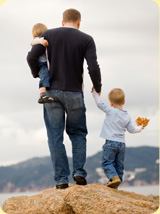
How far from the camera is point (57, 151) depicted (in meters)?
6.54

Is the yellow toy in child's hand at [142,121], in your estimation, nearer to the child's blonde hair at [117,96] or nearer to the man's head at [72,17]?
the child's blonde hair at [117,96]

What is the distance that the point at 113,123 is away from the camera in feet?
22.9

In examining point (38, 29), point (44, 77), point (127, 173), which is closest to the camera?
point (44, 77)

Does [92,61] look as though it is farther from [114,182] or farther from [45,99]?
[114,182]

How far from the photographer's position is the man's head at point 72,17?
21.7ft

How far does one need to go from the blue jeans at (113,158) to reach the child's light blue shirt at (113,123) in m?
0.12

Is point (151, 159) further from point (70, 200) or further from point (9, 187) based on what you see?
point (70, 200)

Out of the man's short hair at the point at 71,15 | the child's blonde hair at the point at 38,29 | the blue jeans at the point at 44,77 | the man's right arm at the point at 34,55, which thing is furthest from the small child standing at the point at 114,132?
the child's blonde hair at the point at 38,29

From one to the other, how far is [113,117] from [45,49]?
179 centimetres

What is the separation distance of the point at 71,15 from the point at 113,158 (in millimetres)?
2731

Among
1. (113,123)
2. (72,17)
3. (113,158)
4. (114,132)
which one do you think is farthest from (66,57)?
(113,158)

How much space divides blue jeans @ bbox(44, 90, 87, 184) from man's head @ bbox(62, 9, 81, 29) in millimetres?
1278

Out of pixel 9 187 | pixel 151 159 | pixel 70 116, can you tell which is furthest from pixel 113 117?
pixel 9 187

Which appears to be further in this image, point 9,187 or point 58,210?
point 9,187
